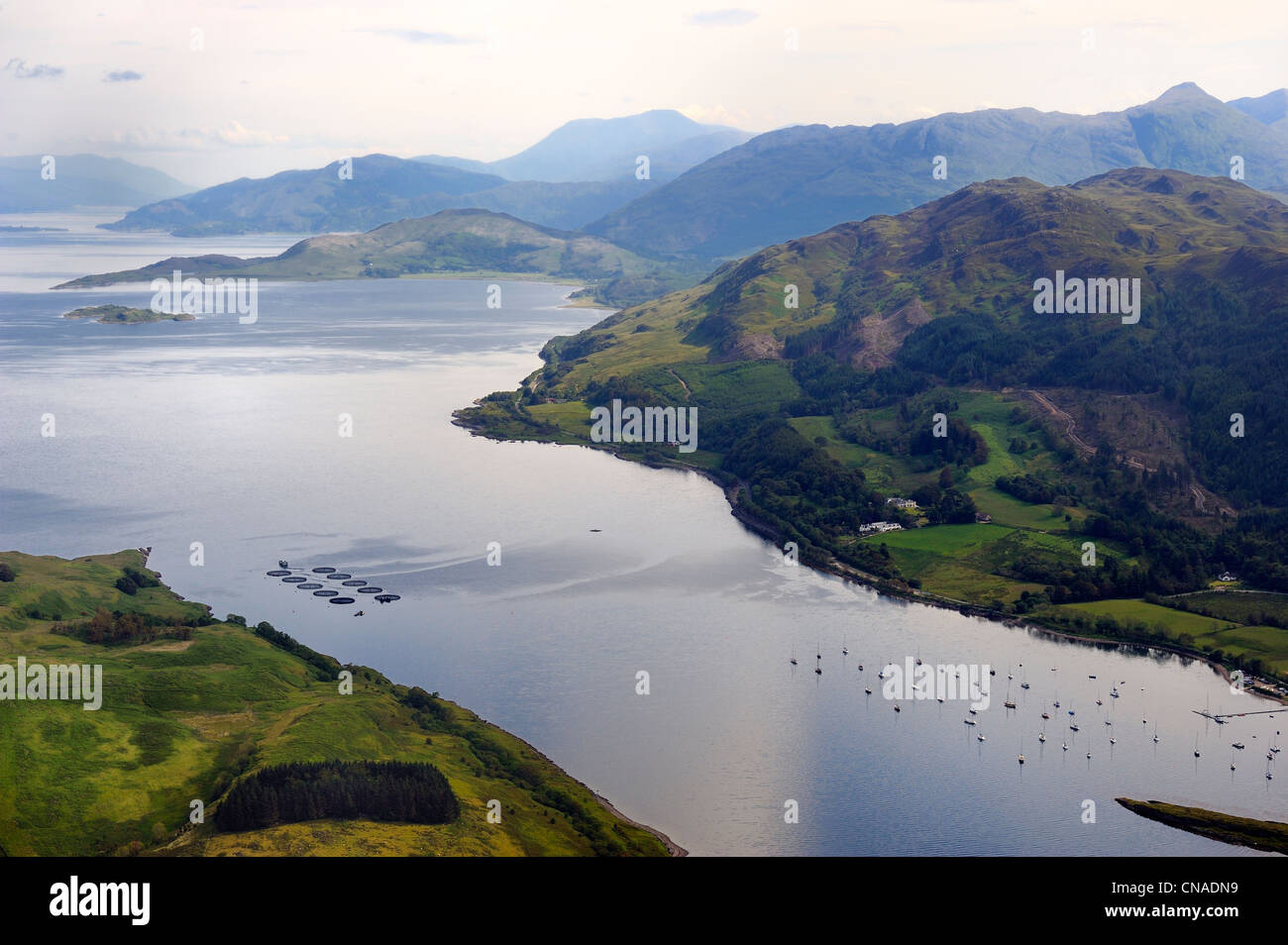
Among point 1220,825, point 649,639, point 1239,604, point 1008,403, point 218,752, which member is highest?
point 1008,403

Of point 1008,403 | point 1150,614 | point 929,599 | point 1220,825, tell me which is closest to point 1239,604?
point 1150,614

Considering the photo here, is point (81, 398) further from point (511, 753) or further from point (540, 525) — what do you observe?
point (511, 753)

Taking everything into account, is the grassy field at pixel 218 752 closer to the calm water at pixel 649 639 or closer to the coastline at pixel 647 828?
the coastline at pixel 647 828

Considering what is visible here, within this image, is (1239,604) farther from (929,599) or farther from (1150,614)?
(929,599)

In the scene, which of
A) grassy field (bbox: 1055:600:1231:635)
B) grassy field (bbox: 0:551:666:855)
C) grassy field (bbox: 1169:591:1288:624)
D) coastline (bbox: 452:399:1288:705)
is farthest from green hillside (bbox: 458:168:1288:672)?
grassy field (bbox: 0:551:666:855)
